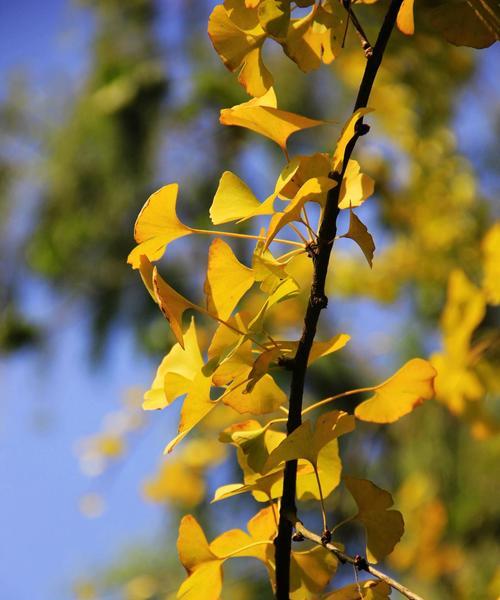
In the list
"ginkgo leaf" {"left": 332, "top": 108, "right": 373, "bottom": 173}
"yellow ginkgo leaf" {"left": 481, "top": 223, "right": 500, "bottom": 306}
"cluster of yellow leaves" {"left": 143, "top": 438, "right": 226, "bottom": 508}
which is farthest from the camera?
"cluster of yellow leaves" {"left": 143, "top": 438, "right": 226, "bottom": 508}

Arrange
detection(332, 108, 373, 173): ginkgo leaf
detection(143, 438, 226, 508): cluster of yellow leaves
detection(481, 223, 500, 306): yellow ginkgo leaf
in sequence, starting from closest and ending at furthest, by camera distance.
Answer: detection(332, 108, 373, 173): ginkgo leaf → detection(481, 223, 500, 306): yellow ginkgo leaf → detection(143, 438, 226, 508): cluster of yellow leaves

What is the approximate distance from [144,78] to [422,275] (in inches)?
24.2

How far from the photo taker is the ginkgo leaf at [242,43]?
309 mm

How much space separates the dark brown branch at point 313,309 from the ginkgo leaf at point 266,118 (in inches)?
1.0

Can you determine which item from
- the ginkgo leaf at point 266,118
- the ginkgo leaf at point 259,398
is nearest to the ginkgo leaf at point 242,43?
the ginkgo leaf at point 266,118

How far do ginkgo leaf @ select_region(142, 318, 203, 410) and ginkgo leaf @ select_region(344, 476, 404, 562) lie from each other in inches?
2.9

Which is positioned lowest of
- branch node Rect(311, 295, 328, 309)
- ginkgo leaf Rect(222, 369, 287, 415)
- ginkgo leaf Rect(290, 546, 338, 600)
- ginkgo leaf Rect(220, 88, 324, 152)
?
ginkgo leaf Rect(290, 546, 338, 600)

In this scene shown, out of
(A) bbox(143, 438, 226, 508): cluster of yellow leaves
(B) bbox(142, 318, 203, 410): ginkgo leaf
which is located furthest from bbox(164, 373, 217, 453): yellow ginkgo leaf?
(A) bbox(143, 438, 226, 508): cluster of yellow leaves

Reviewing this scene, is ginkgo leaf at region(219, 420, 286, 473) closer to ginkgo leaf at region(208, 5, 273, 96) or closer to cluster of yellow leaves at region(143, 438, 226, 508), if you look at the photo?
ginkgo leaf at region(208, 5, 273, 96)

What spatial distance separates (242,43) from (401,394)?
156 millimetres

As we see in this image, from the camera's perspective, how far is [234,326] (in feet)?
0.99

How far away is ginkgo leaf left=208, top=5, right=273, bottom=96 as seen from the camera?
309 mm

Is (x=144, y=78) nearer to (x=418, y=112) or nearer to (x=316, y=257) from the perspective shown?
(x=418, y=112)

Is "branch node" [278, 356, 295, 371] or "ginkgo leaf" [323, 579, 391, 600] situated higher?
"branch node" [278, 356, 295, 371]
